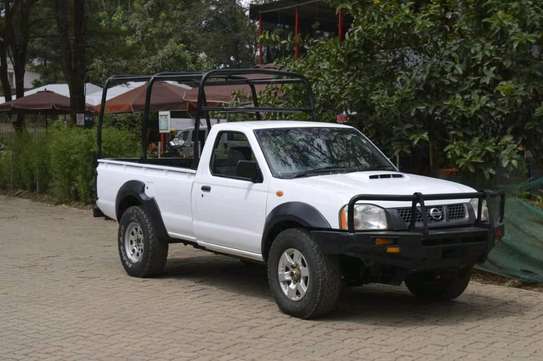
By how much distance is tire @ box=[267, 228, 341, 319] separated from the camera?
710 cm

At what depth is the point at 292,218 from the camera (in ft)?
24.1

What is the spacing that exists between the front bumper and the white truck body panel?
0.65 ft

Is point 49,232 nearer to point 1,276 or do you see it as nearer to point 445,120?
point 1,276

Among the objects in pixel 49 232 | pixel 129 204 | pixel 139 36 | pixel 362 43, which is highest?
pixel 139 36

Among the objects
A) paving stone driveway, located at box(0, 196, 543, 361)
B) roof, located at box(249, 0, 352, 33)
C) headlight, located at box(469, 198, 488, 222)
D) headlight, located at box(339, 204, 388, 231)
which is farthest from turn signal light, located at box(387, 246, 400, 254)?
roof, located at box(249, 0, 352, 33)

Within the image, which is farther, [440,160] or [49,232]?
[49,232]

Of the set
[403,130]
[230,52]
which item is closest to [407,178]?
[403,130]

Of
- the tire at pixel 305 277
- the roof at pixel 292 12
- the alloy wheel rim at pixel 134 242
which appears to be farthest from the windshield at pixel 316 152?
the roof at pixel 292 12

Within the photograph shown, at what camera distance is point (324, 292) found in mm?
7098

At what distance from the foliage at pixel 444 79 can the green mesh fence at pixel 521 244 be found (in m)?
0.50

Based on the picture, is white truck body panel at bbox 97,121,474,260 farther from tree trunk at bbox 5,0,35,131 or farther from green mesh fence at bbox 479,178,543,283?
tree trunk at bbox 5,0,35,131

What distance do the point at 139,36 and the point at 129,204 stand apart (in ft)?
98.0

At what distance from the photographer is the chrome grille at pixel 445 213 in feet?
23.0

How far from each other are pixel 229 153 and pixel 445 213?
249cm
